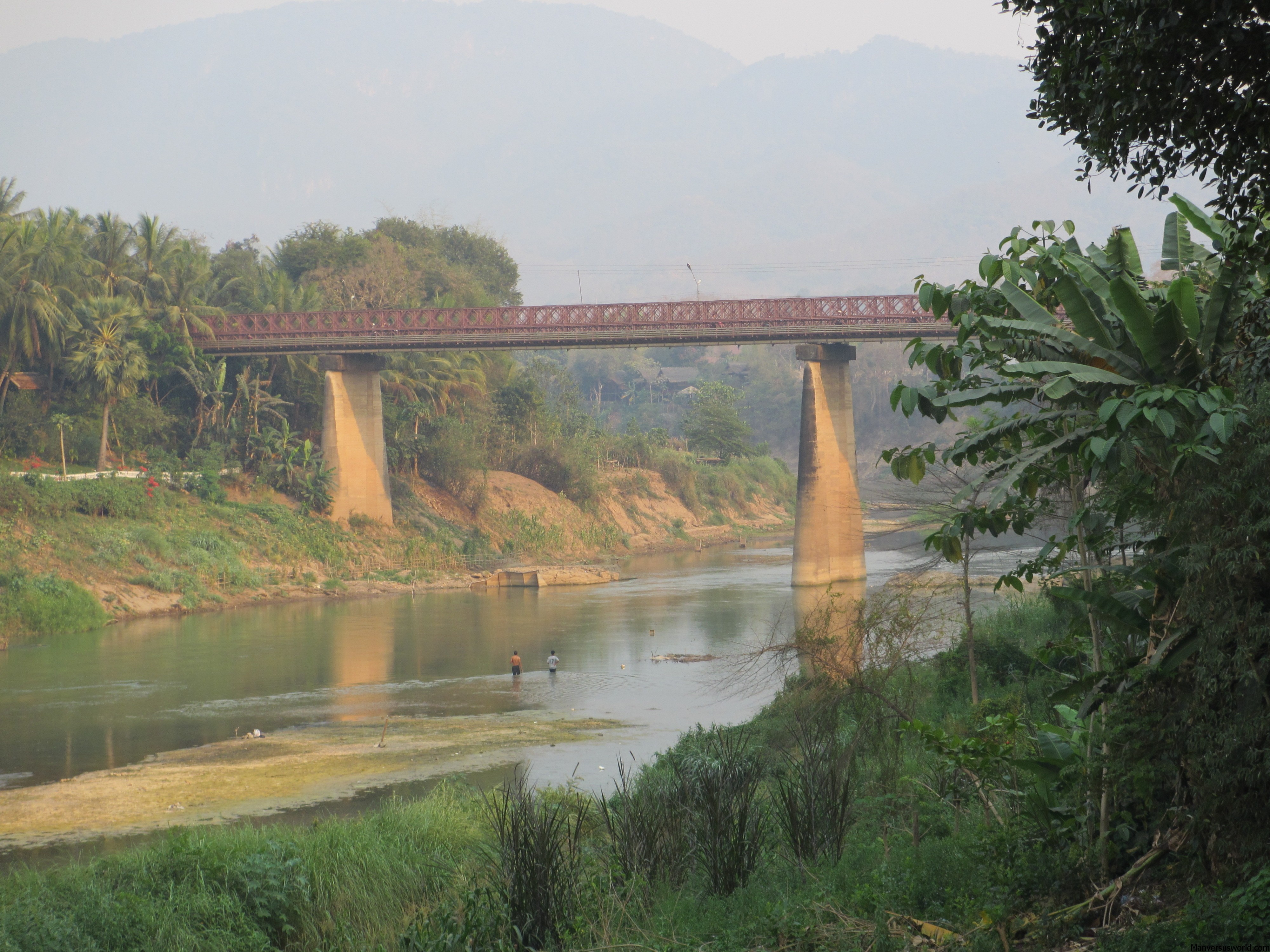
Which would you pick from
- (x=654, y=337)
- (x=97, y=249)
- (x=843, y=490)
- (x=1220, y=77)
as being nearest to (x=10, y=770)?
(x=1220, y=77)

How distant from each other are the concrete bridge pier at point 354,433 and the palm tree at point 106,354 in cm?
Answer: 808

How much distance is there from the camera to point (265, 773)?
68.8 feet

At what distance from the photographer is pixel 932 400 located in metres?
7.72

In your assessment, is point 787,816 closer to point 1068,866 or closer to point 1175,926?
point 1068,866

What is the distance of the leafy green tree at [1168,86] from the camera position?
589cm

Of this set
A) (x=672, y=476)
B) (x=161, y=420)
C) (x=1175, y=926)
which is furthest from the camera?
(x=672, y=476)

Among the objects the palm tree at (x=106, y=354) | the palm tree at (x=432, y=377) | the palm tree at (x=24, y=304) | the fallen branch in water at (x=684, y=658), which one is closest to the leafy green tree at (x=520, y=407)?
the palm tree at (x=432, y=377)

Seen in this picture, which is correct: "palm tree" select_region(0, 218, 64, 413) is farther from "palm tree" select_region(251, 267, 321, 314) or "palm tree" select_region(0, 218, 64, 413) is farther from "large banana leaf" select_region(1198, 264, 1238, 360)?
Result: "large banana leaf" select_region(1198, 264, 1238, 360)

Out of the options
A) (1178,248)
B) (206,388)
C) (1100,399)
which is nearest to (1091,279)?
(1100,399)

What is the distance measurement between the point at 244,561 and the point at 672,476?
3744 cm

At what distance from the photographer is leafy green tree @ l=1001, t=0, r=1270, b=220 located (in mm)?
5891

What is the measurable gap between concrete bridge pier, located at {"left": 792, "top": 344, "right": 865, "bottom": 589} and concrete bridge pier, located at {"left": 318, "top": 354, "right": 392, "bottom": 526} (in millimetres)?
19686

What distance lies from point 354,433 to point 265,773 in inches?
1368

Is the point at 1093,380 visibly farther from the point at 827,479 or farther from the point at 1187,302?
the point at 827,479
